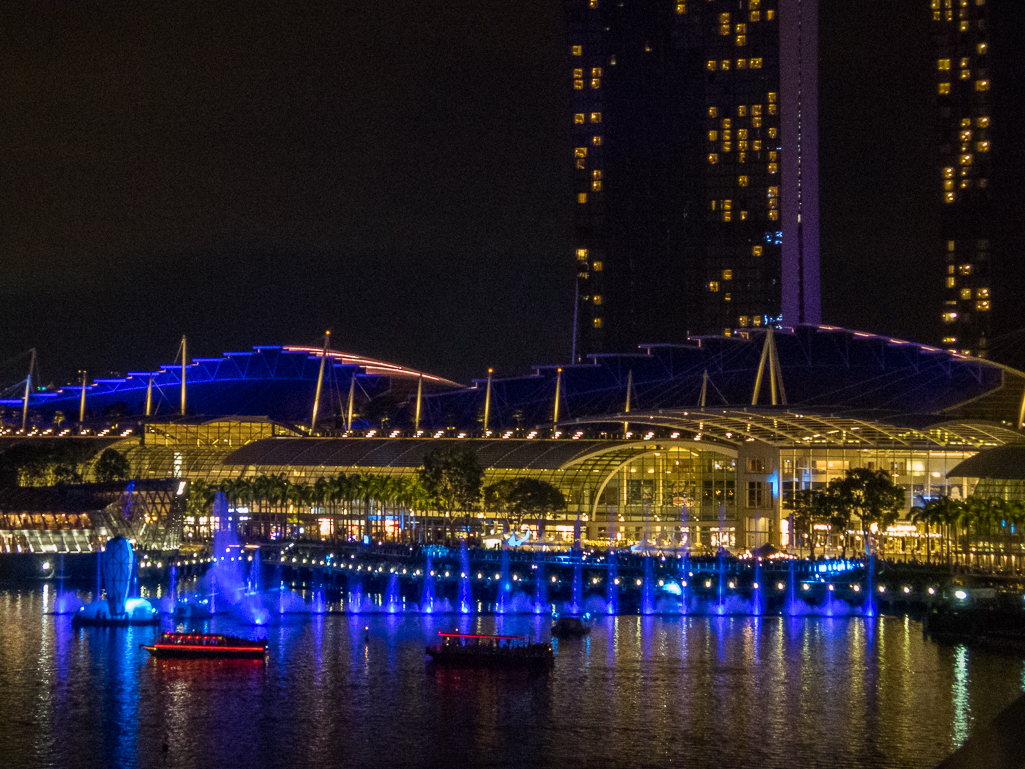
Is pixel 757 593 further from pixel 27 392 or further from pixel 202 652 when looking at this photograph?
pixel 27 392

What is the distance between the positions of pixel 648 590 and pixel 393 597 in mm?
19068

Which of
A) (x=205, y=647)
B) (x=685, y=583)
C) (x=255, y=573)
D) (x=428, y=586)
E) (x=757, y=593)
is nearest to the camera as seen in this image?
(x=205, y=647)

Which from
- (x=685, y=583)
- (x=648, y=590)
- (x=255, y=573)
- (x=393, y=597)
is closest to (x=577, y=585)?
(x=648, y=590)

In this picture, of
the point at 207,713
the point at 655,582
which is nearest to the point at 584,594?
the point at 655,582

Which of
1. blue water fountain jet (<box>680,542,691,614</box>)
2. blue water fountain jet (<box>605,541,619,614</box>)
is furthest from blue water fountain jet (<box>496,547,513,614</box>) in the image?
blue water fountain jet (<box>680,542,691,614</box>)

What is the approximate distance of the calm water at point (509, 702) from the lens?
50.8 m

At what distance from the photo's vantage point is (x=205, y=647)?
2756 inches

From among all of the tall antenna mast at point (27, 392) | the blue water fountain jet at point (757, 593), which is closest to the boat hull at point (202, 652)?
the blue water fountain jet at point (757, 593)

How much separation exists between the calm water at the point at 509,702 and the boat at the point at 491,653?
125 cm

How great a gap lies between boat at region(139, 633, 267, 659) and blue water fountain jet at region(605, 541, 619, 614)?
2904 centimetres

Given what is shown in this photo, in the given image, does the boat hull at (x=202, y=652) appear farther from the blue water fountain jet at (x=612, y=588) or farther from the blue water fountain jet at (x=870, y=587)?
the blue water fountain jet at (x=870, y=587)

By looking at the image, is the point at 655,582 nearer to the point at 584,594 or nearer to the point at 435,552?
the point at 584,594

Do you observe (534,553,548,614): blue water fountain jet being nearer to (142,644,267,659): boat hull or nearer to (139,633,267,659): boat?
(139,633,267,659): boat

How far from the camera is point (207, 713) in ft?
188
